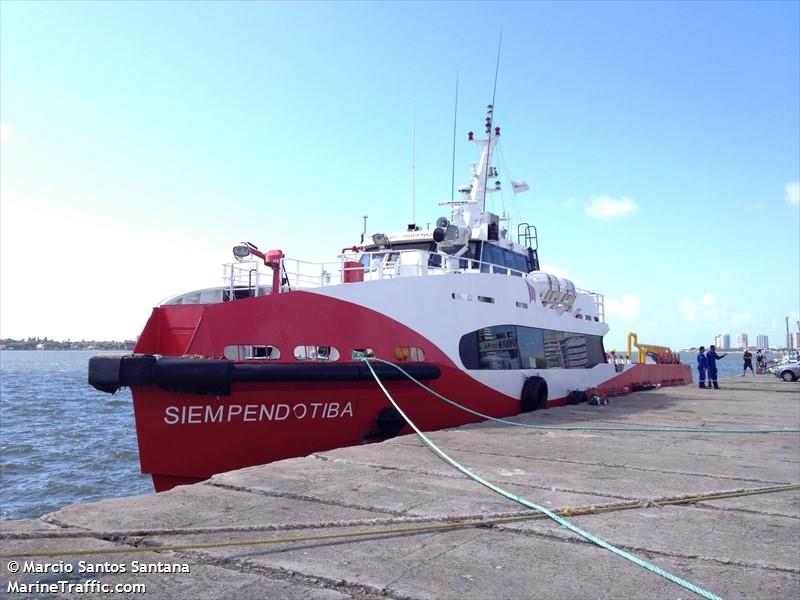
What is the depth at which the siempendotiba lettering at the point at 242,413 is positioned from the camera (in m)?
7.26

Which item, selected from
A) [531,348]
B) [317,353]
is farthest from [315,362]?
[531,348]

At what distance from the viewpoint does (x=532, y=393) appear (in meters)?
10.8

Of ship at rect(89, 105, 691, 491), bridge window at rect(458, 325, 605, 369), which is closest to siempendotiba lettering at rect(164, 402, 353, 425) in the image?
ship at rect(89, 105, 691, 491)

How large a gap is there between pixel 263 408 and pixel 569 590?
16.6 feet

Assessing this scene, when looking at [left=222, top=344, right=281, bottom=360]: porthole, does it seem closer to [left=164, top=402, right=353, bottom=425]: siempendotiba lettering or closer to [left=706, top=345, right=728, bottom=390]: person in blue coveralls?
[left=164, top=402, right=353, bottom=425]: siempendotiba lettering

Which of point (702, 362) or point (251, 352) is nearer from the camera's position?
point (251, 352)

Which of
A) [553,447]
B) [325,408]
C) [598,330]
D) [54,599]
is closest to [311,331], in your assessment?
[325,408]

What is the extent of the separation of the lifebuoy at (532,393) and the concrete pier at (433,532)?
4.14m

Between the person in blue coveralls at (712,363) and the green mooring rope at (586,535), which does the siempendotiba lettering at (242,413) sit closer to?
the green mooring rope at (586,535)

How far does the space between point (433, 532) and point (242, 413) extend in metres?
4.06

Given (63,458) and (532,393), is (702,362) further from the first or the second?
(63,458)

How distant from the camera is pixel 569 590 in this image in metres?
3.07

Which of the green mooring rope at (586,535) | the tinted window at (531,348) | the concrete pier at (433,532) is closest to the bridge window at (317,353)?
the concrete pier at (433,532)

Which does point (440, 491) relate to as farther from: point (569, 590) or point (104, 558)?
point (104, 558)
